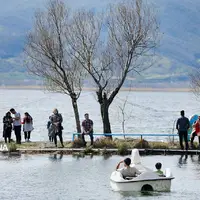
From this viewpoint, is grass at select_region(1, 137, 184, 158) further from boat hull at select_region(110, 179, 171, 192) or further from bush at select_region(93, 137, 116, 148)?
boat hull at select_region(110, 179, 171, 192)

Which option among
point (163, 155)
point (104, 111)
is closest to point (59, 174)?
point (163, 155)

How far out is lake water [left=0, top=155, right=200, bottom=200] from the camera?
23.7 meters

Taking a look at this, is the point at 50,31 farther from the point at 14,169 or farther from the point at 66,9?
the point at 14,169

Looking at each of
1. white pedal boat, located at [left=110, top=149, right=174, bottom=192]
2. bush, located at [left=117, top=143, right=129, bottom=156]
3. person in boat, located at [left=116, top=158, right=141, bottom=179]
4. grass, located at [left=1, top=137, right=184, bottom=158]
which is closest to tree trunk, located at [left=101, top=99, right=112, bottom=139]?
grass, located at [left=1, top=137, right=184, bottom=158]

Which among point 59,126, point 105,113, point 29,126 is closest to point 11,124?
point 29,126

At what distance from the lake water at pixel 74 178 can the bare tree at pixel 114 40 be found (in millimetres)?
8736

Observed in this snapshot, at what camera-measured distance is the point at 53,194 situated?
2425cm

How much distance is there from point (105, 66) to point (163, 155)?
10.1 metres

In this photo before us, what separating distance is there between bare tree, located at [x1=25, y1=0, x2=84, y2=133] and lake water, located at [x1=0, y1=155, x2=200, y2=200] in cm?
913

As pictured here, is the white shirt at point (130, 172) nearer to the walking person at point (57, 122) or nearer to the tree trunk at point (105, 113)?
the walking person at point (57, 122)

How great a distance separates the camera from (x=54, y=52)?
1722 inches

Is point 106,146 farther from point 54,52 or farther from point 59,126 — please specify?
point 54,52

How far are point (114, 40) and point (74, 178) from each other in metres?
18.1

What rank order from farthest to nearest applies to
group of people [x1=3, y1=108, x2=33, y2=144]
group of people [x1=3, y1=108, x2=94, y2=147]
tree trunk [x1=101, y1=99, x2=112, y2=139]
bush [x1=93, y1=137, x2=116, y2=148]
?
tree trunk [x1=101, y1=99, x2=112, y2=139] < group of people [x1=3, y1=108, x2=33, y2=144] < group of people [x1=3, y1=108, x2=94, y2=147] < bush [x1=93, y1=137, x2=116, y2=148]
